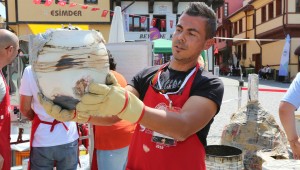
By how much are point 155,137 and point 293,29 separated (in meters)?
26.4

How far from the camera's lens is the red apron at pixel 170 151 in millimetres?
1774

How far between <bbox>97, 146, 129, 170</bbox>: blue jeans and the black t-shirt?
1.44m

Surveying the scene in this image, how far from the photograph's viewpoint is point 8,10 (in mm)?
22062

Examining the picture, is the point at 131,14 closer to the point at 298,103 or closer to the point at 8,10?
the point at 8,10

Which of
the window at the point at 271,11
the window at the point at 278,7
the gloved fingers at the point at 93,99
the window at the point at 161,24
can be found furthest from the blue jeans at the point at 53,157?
the window at the point at 271,11

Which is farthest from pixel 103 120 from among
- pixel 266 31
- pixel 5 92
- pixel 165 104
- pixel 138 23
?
pixel 266 31

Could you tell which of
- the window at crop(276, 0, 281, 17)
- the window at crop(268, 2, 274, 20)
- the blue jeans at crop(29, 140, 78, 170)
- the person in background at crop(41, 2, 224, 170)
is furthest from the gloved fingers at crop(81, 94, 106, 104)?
the window at crop(268, 2, 274, 20)

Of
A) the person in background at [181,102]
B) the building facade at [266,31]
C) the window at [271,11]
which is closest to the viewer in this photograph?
the person in background at [181,102]

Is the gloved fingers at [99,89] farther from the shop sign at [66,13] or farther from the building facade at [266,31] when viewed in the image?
the shop sign at [66,13]

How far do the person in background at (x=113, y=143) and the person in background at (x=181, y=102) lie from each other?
4.25 feet

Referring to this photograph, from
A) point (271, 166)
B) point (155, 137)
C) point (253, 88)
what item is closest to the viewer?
point (155, 137)

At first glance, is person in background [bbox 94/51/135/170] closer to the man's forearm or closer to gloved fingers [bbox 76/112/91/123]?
the man's forearm

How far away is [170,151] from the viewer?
178 centimetres

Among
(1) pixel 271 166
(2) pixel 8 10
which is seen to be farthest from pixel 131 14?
(1) pixel 271 166
